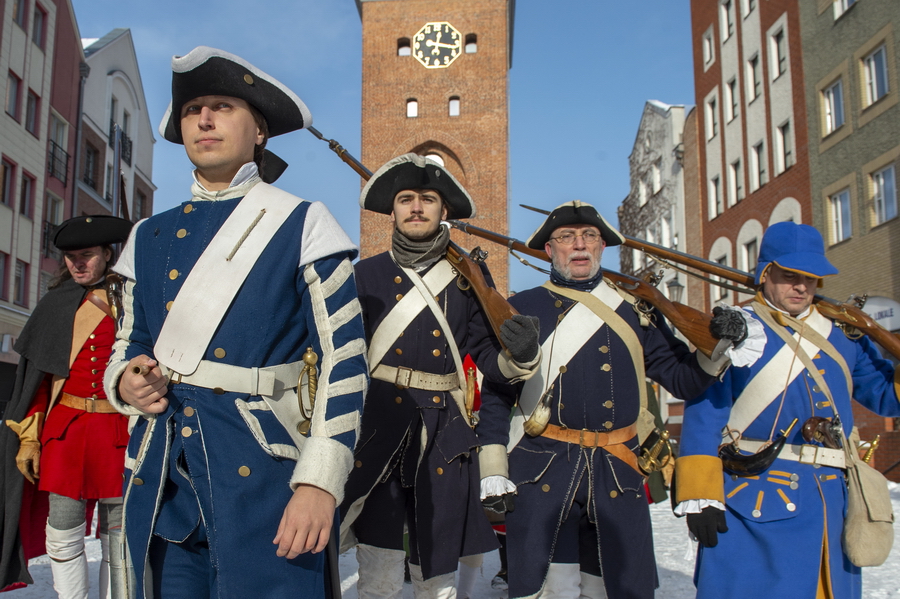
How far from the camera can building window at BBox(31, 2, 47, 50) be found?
22.2 meters

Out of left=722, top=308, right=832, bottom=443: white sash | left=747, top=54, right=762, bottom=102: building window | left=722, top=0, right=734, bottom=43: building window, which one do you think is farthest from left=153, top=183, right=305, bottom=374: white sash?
left=722, top=0, right=734, bottom=43: building window

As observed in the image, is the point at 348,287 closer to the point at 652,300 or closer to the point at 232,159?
the point at 232,159

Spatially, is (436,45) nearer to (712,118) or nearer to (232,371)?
(712,118)

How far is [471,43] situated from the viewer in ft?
108

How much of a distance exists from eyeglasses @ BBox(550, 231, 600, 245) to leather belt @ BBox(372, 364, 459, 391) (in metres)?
1.01

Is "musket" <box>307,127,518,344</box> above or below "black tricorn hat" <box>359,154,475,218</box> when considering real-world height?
below

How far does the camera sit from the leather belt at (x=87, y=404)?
478 centimetres

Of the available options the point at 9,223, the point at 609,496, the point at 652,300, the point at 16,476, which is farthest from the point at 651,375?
the point at 9,223

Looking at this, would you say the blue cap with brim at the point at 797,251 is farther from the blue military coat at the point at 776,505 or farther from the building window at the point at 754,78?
the building window at the point at 754,78

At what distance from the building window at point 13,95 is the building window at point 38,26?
153 cm

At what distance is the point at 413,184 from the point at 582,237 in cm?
93

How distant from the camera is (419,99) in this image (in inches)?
1268

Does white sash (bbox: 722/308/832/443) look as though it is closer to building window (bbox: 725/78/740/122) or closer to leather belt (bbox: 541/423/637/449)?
leather belt (bbox: 541/423/637/449)

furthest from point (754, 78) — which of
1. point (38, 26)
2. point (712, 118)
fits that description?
point (38, 26)
